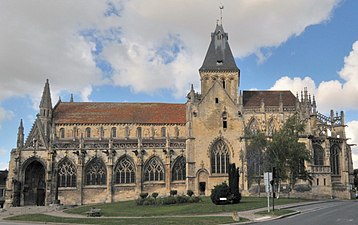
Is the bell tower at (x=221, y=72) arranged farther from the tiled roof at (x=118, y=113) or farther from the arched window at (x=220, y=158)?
the arched window at (x=220, y=158)

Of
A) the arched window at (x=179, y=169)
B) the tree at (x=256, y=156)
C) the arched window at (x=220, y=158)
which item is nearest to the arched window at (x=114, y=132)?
the arched window at (x=179, y=169)

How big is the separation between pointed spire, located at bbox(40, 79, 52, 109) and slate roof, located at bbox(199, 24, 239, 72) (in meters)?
25.0

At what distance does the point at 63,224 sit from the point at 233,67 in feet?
140

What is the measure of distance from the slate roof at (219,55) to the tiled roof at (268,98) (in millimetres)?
4943

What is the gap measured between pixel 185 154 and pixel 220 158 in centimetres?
513

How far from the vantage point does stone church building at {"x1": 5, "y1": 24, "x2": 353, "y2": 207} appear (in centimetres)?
5719

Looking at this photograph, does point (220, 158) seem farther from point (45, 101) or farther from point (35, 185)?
point (45, 101)

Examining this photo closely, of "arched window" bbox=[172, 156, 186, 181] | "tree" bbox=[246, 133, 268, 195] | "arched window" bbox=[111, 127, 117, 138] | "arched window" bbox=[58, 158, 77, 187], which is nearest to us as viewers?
"tree" bbox=[246, 133, 268, 195]

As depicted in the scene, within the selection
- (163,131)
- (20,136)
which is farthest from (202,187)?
(20,136)

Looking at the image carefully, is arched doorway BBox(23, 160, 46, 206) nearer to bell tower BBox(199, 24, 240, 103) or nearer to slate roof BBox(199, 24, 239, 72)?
bell tower BBox(199, 24, 240, 103)

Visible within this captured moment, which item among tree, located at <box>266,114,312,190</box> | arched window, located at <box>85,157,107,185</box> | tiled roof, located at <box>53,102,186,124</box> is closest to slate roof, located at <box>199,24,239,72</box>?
tiled roof, located at <box>53,102,186,124</box>

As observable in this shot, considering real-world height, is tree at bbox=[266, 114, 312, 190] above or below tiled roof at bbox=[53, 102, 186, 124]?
below

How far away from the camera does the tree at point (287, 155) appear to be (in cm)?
4700

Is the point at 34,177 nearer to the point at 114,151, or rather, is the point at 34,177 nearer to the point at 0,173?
the point at 114,151
